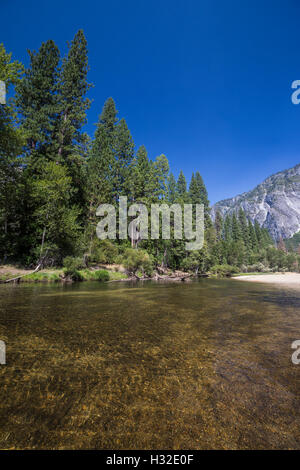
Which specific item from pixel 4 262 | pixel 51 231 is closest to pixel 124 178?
pixel 51 231

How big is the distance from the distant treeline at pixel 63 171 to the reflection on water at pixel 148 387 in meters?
15.7

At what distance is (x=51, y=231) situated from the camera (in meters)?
19.6

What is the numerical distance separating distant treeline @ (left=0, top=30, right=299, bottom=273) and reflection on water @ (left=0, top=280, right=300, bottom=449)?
15.7 m

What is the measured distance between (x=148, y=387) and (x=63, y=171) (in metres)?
22.5

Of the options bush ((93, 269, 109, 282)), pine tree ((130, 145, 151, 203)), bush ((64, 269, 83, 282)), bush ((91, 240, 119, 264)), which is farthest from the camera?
pine tree ((130, 145, 151, 203))
